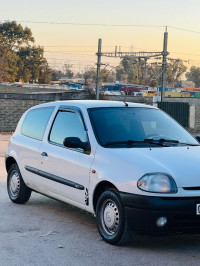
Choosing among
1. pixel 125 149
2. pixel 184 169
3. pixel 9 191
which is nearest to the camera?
pixel 184 169

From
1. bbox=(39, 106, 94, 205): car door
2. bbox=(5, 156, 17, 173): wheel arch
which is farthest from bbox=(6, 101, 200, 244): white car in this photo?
bbox=(5, 156, 17, 173): wheel arch

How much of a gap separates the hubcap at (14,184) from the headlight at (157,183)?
3330 millimetres

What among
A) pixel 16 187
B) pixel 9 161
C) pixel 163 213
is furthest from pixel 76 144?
pixel 9 161

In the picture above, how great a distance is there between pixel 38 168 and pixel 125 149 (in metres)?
1.88

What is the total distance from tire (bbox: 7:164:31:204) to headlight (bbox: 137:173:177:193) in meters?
3.14

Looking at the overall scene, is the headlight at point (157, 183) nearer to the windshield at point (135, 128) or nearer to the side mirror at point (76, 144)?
the windshield at point (135, 128)

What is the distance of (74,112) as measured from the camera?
7371 mm

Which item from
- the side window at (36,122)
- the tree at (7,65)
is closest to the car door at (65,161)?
the side window at (36,122)

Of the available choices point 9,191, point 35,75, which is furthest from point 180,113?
point 35,75

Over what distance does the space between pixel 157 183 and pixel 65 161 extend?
167 centimetres

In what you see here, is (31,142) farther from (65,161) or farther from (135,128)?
(135,128)

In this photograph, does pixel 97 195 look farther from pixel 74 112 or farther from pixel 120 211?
pixel 74 112

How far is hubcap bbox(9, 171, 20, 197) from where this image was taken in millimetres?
8648

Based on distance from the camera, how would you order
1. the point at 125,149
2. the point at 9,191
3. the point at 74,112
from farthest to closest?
the point at 9,191 → the point at 74,112 → the point at 125,149
